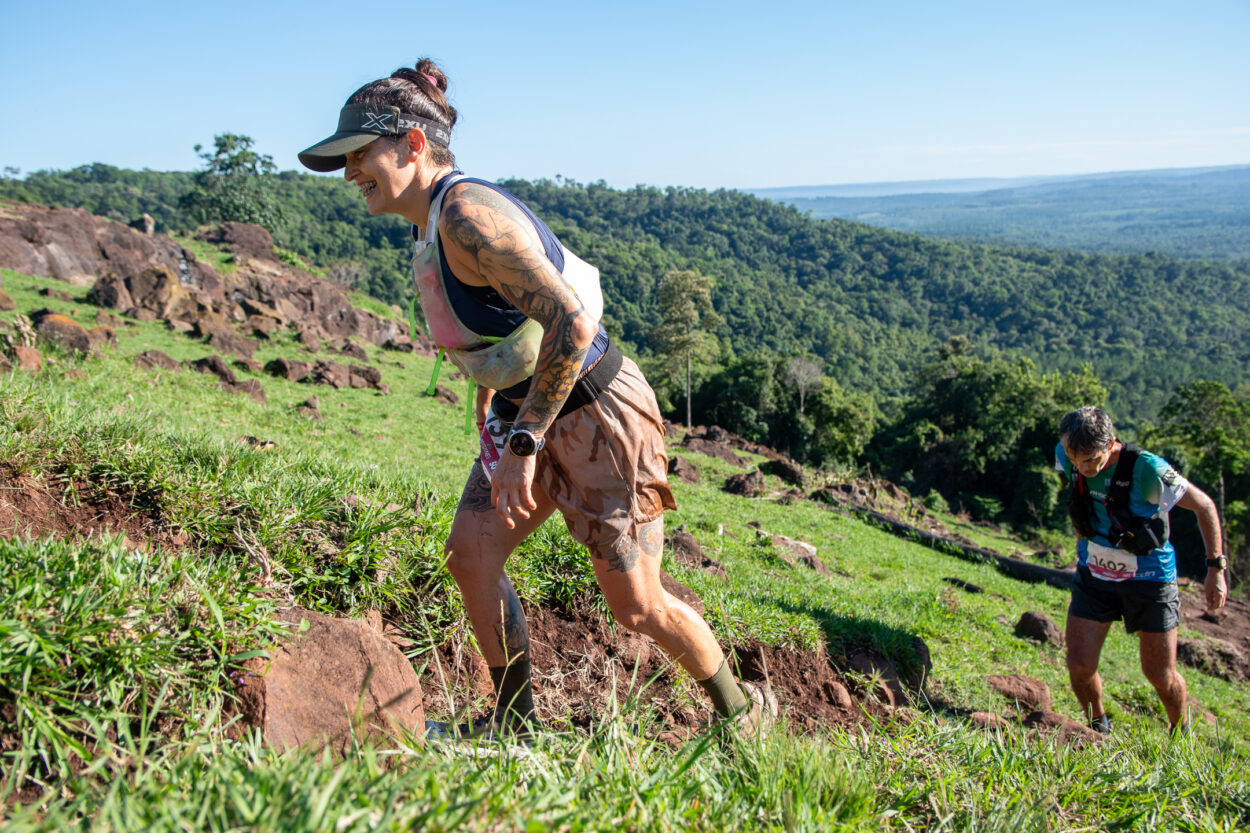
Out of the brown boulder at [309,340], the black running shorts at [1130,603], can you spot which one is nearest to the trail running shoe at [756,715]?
the black running shorts at [1130,603]

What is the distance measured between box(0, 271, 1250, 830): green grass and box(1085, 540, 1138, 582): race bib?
1.06 meters

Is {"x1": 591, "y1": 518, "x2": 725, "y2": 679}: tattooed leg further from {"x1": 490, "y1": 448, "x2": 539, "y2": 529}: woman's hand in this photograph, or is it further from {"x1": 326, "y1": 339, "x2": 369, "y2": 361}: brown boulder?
{"x1": 326, "y1": 339, "x2": 369, "y2": 361}: brown boulder

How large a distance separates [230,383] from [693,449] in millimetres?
10341

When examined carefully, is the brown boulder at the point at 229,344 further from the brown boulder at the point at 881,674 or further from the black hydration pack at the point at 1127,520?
the black hydration pack at the point at 1127,520

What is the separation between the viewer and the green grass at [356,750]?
1.25 metres

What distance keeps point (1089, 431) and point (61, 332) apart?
13.7m

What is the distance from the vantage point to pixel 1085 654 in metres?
3.62

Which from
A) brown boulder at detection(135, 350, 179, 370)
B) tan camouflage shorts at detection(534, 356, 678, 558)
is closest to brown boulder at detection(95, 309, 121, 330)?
brown boulder at detection(135, 350, 179, 370)

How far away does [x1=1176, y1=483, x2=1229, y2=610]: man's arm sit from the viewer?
3.39 metres

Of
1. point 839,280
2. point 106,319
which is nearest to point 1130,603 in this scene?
point 106,319

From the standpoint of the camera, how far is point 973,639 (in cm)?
599

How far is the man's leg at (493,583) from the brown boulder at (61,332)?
11.8 metres

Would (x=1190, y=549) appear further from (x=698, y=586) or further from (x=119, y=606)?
(x=119, y=606)

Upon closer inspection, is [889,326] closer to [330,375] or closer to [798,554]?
[330,375]
